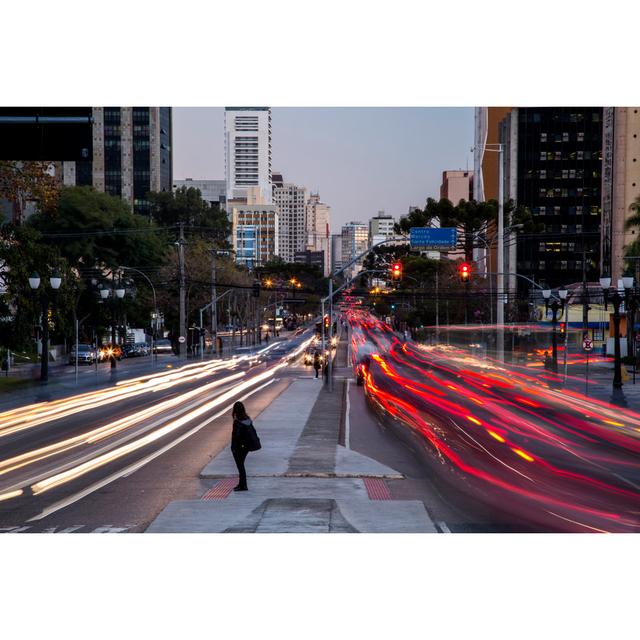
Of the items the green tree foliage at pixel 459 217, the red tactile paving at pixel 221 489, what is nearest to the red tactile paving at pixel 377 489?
the red tactile paving at pixel 221 489

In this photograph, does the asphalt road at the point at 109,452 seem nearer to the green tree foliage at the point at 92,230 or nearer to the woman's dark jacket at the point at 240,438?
the woman's dark jacket at the point at 240,438

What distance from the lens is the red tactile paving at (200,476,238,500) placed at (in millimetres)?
15907

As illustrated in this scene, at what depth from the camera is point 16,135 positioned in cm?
1599

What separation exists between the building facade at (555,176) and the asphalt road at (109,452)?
310 feet

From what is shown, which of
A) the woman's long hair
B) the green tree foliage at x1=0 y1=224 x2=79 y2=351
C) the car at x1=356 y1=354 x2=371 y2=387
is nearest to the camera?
the woman's long hair

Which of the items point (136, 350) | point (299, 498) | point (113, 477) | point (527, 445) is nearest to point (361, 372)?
point (527, 445)

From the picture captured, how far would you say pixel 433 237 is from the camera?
43875 mm

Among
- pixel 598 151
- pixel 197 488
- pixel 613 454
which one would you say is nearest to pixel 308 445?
pixel 197 488

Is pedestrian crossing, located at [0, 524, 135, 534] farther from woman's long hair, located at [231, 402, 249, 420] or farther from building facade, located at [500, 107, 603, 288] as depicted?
building facade, located at [500, 107, 603, 288]

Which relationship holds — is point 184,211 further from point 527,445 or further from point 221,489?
point 221,489

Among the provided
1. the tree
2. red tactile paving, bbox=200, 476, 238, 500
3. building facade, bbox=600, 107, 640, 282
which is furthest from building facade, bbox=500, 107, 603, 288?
red tactile paving, bbox=200, 476, 238, 500

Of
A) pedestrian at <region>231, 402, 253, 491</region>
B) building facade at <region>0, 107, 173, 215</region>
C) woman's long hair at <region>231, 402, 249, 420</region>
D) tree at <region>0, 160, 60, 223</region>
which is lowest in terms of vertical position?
pedestrian at <region>231, 402, 253, 491</region>

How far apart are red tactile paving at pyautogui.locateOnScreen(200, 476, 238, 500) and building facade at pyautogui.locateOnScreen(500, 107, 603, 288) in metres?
115

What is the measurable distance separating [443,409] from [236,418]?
18081 mm
